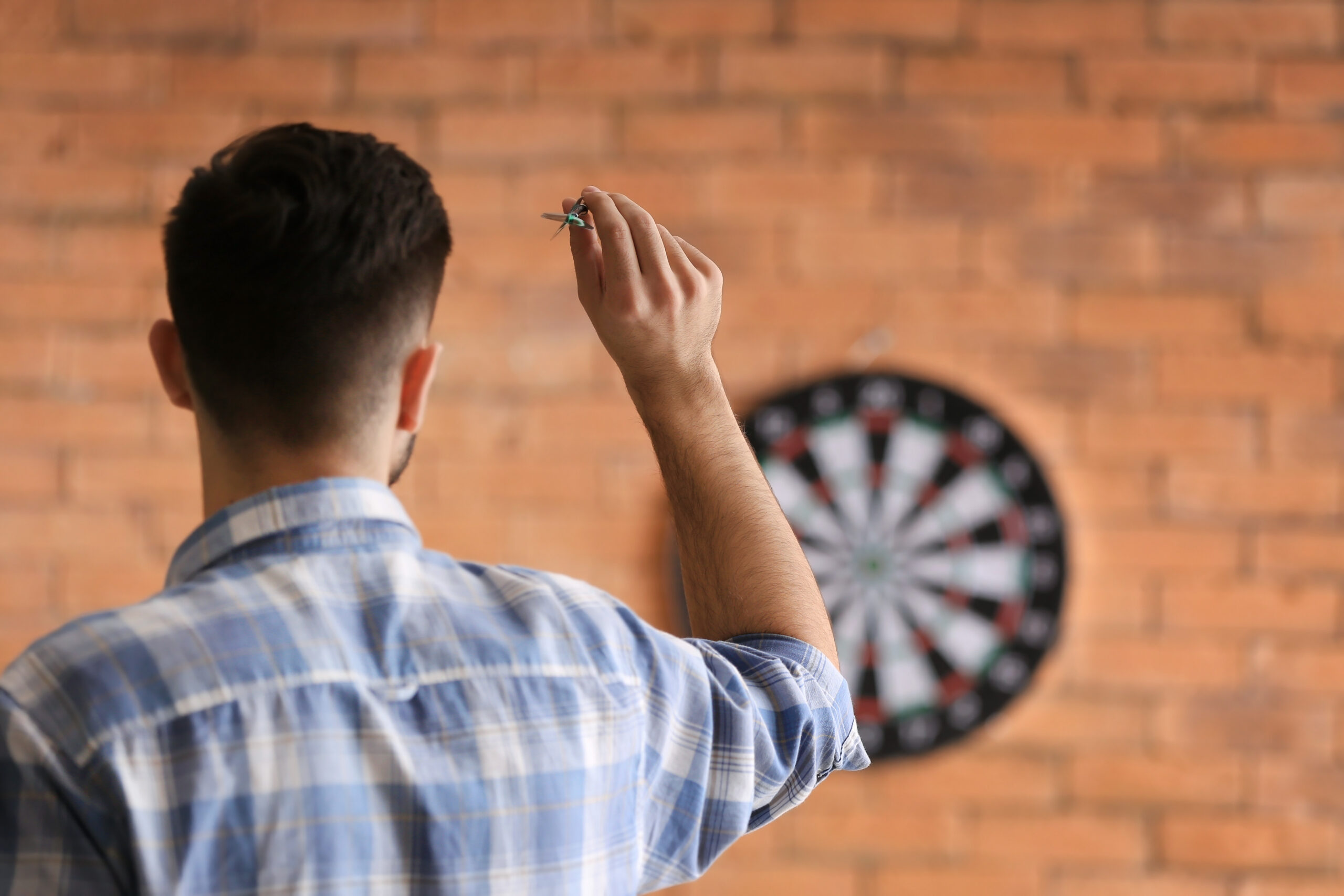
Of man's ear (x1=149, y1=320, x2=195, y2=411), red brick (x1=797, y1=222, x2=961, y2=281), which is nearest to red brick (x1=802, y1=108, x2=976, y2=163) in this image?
red brick (x1=797, y1=222, x2=961, y2=281)

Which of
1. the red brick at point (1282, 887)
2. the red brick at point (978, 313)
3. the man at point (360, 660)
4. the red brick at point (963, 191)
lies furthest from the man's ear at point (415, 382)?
the red brick at point (1282, 887)

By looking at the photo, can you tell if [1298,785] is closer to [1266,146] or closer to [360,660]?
[1266,146]

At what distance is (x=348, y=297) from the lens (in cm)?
71

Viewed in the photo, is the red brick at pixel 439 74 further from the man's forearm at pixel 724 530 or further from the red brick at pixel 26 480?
the man's forearm at pixel 724 530

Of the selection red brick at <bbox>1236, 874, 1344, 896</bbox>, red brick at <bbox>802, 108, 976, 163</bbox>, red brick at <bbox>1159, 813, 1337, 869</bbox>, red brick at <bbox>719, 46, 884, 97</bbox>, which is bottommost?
red brick at <bbox>1236, 874, 1344, 896</bbox>

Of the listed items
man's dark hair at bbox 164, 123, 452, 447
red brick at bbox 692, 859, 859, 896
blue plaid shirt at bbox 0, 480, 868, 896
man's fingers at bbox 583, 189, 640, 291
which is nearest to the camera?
blue plaid shirt at bbox 0, 480, 868, 896

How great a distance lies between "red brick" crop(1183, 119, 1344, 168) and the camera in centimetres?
196

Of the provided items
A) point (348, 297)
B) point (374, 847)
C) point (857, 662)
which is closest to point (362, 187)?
point (348, 297)

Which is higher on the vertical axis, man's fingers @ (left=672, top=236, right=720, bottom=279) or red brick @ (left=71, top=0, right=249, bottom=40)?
red brick @ (left=71, top=0, right=249, bottom=40)

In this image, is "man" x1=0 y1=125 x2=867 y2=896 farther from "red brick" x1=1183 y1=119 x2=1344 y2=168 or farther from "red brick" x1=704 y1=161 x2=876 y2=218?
"red brick" x1=1183 y1=119 x2=1344 y2=168

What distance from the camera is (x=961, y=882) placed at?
6.27 feet

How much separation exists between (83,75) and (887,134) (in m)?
1.48

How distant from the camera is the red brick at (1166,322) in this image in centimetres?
195

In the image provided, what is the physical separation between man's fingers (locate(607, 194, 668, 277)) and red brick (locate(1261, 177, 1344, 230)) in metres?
1.61
